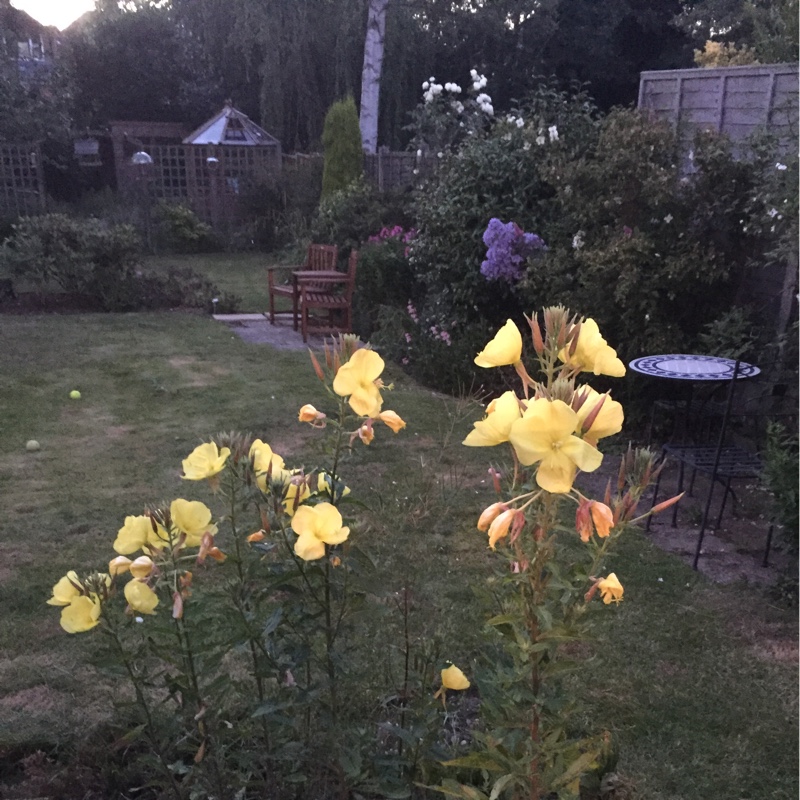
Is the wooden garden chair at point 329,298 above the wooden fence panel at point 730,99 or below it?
below

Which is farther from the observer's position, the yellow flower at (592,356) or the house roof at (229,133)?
the house roof at (229,133)

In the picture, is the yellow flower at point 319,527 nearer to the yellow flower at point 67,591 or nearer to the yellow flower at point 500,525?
the yellow flower at point 500,525

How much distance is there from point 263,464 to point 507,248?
4094 mm

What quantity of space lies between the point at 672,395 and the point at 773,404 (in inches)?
24.5

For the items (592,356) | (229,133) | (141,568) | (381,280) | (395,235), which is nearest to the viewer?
(592,356)

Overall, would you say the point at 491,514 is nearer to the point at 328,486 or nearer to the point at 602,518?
the point at 602,518

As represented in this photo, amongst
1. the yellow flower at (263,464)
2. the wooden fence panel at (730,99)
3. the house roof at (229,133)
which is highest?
the house roof at (229,133)

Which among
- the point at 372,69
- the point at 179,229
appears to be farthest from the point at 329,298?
the point at 372,69

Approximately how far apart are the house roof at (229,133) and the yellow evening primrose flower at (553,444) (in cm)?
1434

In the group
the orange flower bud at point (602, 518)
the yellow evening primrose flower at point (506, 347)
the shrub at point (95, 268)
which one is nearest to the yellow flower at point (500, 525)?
the orange flower bud at point (602, 518)

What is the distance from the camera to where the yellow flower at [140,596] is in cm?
136

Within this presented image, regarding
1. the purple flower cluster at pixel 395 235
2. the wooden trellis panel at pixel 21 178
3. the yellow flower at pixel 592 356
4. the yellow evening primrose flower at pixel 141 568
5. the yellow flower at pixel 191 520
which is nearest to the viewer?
the yellow flower at pixel 592 356

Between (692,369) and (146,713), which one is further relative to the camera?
(692,369)

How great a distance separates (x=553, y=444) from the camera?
1004 mm
